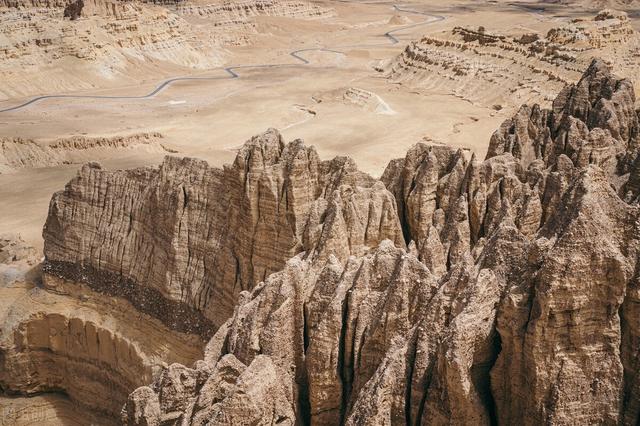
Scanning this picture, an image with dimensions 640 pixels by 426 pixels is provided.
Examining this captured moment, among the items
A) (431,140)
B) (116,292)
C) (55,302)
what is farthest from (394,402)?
(431,140)

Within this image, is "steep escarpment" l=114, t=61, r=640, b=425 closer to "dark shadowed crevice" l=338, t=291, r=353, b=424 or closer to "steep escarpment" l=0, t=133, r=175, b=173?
"dark shadowed crevice" l=338, t=291, r=353, b=424

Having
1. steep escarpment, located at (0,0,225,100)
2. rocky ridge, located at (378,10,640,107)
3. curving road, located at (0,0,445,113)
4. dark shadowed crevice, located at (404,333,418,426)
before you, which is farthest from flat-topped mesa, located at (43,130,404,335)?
steep escarpment, located at (0,0,225,100)

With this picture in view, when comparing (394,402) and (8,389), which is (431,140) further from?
(394,402)

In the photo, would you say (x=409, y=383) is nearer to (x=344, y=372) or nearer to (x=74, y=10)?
(x=344, y=372)

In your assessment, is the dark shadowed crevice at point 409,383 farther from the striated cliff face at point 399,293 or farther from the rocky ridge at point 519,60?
the rocky ridge at point 519,60

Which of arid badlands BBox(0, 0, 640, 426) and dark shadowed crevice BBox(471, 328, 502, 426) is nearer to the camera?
arid badlands BBox(0, 0, 640, 426)

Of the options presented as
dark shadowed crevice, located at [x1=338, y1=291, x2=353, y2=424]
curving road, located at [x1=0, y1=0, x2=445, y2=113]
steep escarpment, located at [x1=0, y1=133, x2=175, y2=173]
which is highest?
dark shadowed crevice, located at [x1=338, y1=291, x2=353, y2=424]

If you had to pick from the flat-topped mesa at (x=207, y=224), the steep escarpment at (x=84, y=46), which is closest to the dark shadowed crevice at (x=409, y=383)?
Result: the flat-topped mesa at (x=207, y=224)
